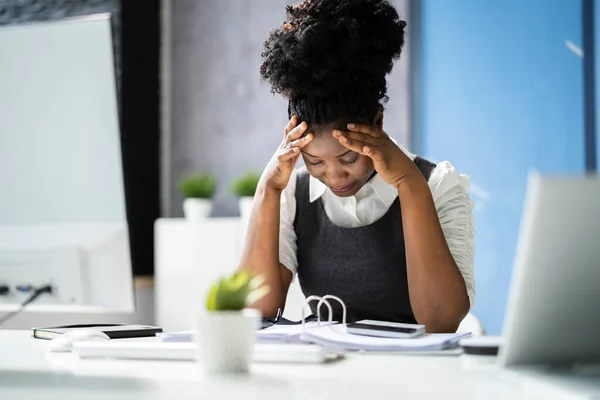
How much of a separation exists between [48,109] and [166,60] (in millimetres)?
3775

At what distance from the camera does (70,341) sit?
1.15 m

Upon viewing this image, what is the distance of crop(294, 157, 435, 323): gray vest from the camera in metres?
1.77

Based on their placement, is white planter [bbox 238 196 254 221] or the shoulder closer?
the shoulder

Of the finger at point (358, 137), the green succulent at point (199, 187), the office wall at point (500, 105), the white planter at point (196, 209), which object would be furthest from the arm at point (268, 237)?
the green succulent at point (199, 187)

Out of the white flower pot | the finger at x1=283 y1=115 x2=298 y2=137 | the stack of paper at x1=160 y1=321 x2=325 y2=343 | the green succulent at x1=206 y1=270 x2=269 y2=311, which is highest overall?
the finger at x1=283 y1=115 x2=298 y2=137

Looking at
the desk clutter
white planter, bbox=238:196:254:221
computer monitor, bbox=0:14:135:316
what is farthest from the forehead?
white planter, bbox=238:196:254:221

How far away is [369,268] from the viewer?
178cm

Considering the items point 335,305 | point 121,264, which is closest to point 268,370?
point 121,264

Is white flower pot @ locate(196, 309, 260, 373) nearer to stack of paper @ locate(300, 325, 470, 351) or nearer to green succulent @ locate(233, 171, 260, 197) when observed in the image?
stack of paper @ locate(300, 325, 470, 351)

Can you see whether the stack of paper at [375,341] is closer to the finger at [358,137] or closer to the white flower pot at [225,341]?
the white flower pot at [225,341]

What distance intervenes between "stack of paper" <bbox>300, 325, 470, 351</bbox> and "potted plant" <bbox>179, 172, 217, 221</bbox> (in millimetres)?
2995

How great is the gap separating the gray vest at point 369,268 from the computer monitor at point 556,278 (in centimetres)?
88

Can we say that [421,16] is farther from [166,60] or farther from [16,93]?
[16,93]

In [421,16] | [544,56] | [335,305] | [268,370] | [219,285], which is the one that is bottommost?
[335,305]
